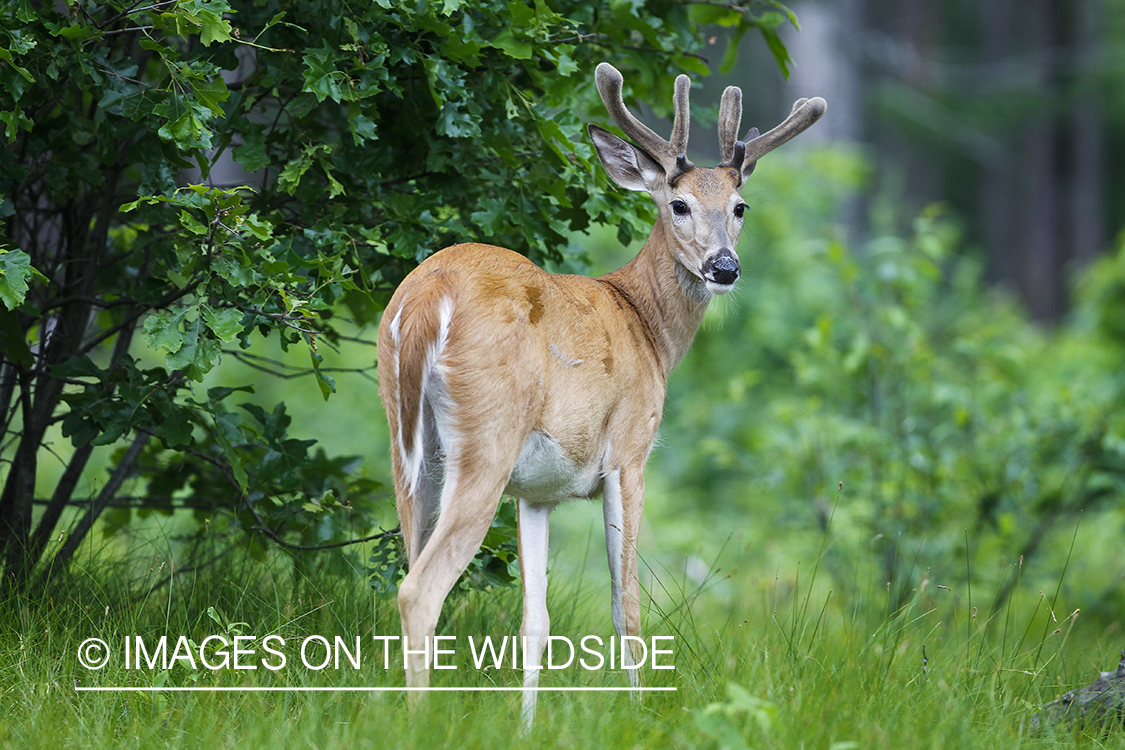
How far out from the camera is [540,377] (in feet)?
10.9

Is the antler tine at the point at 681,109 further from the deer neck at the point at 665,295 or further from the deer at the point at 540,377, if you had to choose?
the deer neck at the point at 665,295

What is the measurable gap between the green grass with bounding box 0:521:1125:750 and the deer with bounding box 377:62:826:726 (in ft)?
0.64

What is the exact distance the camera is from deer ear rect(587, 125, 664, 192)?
4117mm

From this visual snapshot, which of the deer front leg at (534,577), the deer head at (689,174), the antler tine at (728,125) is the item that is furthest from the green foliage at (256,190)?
the antler tine at (728,125)

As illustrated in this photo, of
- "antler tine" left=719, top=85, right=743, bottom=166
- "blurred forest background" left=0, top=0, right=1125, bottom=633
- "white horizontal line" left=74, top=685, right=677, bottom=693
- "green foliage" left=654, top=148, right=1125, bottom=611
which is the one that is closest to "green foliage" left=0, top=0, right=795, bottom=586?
"blurred forest background" left=0, top=0, right=1125, bottom=633

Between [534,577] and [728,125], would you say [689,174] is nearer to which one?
[728,125]

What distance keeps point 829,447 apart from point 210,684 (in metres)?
4.99

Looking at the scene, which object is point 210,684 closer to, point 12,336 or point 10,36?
point 12,336

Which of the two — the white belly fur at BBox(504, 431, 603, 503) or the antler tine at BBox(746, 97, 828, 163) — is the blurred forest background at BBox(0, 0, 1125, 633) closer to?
the antler tine at BBox(746, 97, 828, 163)

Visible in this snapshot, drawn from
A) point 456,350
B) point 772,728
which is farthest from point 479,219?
point 772,728

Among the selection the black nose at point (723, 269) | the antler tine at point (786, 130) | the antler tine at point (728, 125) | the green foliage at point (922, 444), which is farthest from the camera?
the green foliage at point (922, 444)

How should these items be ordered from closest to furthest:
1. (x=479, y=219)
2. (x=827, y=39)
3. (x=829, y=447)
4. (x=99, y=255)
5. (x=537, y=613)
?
(x=537, y=613)
(x=479, y=219)
(x=99, y=255)
(x=829, y=447)
(x=827, y=39)

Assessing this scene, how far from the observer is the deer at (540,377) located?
3.21m

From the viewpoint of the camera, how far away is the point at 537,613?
12.0 feet
